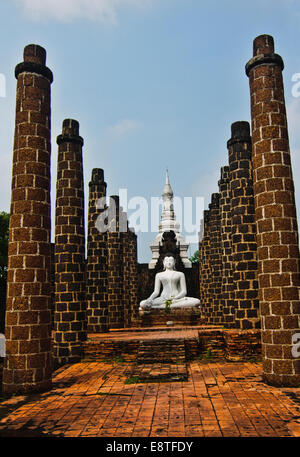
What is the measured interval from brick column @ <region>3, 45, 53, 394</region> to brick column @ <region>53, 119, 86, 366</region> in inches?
122

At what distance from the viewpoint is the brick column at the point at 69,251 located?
10.4m

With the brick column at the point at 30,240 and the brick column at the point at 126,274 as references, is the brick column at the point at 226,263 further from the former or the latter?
the brick column at the point at 126,274

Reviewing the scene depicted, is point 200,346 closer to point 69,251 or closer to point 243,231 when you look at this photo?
point 243,231

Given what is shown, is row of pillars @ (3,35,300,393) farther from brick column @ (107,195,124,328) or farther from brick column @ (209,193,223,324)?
brick column @ (209,193,223,324)

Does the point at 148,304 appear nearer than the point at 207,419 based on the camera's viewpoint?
No

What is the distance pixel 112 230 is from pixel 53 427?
11.9 meters

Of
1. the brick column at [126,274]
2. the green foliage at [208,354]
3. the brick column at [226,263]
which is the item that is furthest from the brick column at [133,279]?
the green foliage at [208,354]

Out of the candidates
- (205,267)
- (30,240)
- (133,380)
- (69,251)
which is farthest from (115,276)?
(30,240)

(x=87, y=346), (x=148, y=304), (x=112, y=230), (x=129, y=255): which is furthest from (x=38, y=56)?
(x=129, y=255)

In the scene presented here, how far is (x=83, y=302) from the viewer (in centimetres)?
1092

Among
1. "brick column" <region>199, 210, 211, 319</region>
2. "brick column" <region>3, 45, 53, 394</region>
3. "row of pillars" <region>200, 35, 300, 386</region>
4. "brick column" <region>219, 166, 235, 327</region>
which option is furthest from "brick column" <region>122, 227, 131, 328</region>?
"row of pillars" <region>200, 35, 300, 386</region>

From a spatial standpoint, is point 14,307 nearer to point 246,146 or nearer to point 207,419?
point 207,419

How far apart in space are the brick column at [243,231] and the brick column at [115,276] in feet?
21.2

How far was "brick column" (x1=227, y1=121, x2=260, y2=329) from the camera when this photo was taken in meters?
10.4
